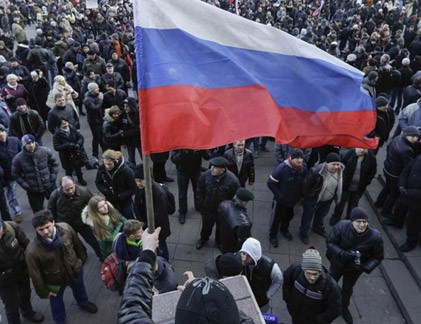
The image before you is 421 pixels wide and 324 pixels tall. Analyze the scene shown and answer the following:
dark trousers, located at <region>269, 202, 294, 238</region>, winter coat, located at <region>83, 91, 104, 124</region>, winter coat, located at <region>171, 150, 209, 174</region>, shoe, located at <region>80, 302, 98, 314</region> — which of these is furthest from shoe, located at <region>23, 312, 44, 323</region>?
winter coat, located at <region>83, 91, 104, 124</region>

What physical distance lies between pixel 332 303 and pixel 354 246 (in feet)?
3.13

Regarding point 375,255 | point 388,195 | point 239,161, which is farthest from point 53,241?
point 388,195

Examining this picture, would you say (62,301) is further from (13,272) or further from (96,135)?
(96,135)

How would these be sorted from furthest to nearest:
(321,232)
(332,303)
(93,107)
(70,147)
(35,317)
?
(93,107), (70,147), (321,232), (35,317), (332,303)

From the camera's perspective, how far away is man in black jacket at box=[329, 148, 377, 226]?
643 centimetres

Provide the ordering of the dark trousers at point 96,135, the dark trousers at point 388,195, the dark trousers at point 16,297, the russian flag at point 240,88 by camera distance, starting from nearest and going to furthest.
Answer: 1. the russian flag at point 240,88
2. the dark trousers at point 16,297
3. the dark trousers at point 388,195
4. the dark trousers at point 96,135

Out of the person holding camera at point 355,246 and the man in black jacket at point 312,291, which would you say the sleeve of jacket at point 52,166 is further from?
the person holding camera at point 355,246

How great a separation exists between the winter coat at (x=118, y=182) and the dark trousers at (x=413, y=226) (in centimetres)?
424

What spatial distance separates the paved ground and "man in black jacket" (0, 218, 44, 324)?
1.57ft

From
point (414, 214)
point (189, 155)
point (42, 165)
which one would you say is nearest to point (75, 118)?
point (42, 165)

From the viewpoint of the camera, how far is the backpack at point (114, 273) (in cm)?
445

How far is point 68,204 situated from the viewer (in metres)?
5.32

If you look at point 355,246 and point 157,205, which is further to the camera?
point 157,205

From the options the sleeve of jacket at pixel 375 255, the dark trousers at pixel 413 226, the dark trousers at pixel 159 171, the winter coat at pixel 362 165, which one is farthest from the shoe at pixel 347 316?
the dark trousers at pixel 159 171
